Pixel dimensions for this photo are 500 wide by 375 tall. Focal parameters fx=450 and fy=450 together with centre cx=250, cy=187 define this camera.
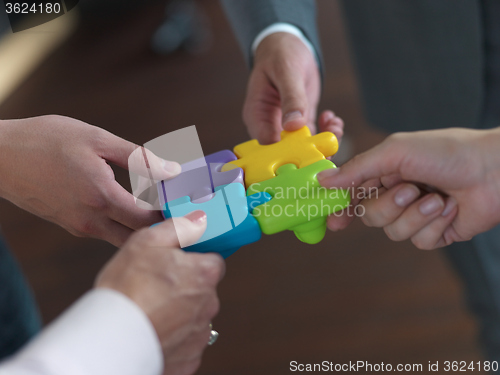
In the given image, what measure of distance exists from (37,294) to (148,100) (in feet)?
3.70

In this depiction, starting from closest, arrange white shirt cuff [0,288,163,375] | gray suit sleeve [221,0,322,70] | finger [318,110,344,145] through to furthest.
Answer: white shirt cuff [0,288,163,375], finger [318,110,344,145], gray suit sleeve [221,0,322,70]

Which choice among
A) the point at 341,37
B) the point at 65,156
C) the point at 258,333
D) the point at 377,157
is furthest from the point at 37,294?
the point at 341,37

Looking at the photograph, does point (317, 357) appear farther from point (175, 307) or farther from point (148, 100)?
point (148, 100)

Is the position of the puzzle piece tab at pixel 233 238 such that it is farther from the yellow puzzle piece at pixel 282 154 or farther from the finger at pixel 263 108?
the finger at pixel 263 108

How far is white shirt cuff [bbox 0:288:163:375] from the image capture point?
0.46 m

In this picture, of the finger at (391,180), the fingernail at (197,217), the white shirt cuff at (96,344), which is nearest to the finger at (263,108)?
the finger at (391,180)

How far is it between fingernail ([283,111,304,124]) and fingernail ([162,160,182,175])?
0.77ft

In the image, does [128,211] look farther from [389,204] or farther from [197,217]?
[389,204]

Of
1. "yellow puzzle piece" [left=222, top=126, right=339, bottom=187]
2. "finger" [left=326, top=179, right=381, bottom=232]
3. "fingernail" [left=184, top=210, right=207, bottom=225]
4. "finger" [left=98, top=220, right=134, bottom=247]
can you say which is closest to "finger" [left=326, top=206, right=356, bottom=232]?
"finger" [left=326, top=179, right=381, bottom=232]

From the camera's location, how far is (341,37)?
8.18 ft

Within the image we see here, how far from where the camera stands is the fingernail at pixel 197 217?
2.07ft

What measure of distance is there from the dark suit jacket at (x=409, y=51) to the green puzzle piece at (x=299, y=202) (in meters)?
0.45

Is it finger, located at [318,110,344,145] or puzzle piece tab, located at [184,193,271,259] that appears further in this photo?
finger, located at [318,110,344,145]

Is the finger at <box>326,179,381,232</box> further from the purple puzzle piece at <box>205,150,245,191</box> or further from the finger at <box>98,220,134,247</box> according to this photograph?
the finger at <box>98,220,134,247</box>
